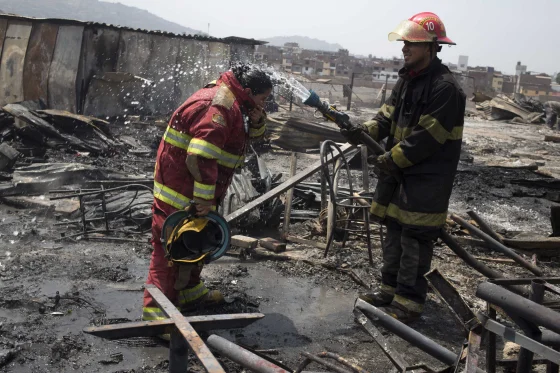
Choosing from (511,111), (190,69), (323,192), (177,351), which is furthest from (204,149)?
(511,111)

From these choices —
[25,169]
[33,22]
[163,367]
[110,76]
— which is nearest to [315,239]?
[163,367]

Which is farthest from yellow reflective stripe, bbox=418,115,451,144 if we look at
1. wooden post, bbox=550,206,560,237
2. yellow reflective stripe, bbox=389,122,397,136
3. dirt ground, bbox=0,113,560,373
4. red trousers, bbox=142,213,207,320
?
wooden post, bbox=550,206,560,237

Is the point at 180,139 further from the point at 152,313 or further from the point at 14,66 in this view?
the point at 14,66

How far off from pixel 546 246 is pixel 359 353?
338cm

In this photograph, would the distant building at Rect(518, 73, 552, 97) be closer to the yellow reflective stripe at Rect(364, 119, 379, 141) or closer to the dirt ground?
the dirt ground

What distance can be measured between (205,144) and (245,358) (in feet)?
6.03

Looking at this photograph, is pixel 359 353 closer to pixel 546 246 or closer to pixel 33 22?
pixel 546 246

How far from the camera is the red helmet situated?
4281 millimetres

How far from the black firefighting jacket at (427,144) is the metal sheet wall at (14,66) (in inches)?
568

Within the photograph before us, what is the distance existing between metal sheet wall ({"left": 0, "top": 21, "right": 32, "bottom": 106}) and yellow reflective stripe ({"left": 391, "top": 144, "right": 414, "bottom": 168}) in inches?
Answer: 572

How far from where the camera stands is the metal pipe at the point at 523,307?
5.95 ft

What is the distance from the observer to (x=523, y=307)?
190 cm

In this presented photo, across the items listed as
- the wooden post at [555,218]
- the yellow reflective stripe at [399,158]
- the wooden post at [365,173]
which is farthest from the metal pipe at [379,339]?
the wooden post at [555,218]

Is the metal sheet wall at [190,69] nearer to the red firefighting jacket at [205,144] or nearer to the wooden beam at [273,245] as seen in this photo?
the wooden beam at [273,245]
